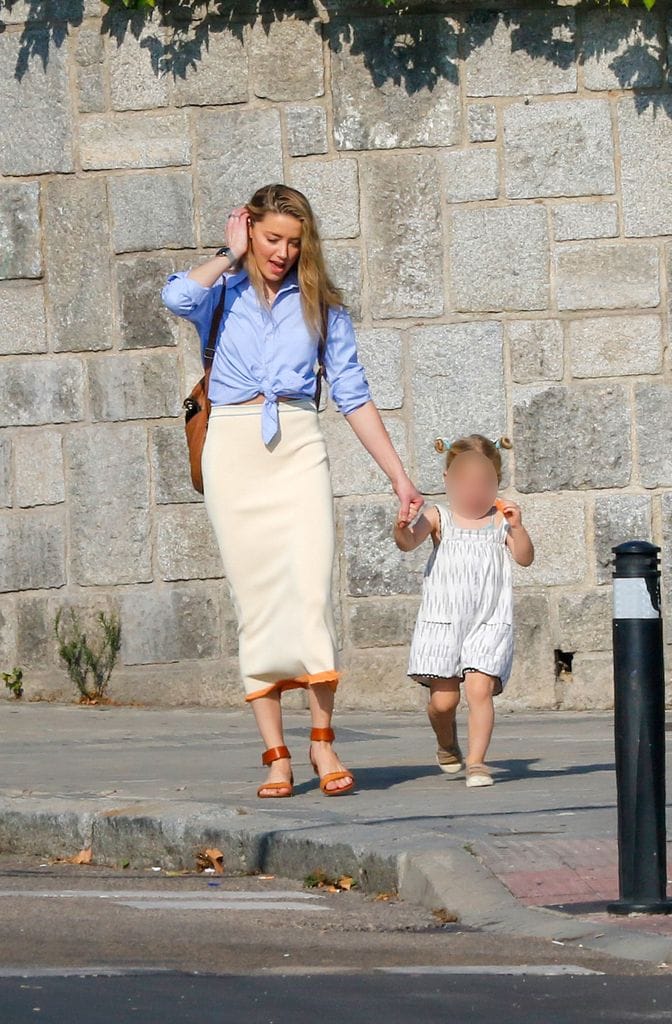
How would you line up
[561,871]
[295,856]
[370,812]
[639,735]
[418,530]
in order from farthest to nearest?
[418,530] < [370,812] < [295,856] < [561,871] < [639,735]

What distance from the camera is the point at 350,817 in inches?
223

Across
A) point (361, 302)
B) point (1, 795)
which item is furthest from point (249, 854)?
point (361, 302)

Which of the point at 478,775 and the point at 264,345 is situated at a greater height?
the point at 264,345

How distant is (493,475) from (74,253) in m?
2.83

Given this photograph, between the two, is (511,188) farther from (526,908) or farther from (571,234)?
(526,908)

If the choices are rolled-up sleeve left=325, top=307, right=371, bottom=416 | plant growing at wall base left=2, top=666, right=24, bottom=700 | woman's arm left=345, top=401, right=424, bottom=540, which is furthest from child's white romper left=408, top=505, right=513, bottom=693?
plant growing at wall base left=2, top=666, right=24, bottom=700

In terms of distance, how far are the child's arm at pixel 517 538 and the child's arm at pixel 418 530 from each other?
0.24 m

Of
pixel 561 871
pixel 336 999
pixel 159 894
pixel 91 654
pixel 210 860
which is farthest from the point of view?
pixel 91 654

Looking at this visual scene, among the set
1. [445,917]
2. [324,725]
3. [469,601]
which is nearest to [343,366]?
[469,601]

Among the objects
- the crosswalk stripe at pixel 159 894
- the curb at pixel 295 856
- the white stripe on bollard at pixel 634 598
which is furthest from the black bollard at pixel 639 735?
the crosswalk stripe at pixel 159 894

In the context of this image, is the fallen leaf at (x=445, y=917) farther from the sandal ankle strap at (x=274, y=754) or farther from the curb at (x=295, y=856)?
the sandal ankle strap at (x=274, y=754)

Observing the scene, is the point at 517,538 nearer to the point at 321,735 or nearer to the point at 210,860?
the point at 321,735

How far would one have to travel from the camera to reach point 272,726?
6250mm

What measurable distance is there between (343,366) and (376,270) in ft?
7.78
